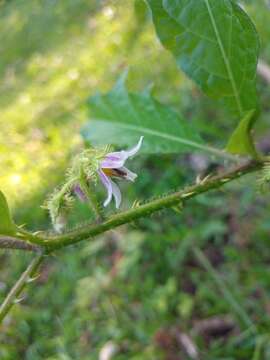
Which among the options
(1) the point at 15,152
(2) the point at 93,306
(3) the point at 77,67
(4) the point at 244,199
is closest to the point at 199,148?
(4) the point at 244,199

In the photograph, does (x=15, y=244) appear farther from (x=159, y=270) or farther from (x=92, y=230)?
(x=159, y=270)

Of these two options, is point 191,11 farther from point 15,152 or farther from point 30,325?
point 15,152

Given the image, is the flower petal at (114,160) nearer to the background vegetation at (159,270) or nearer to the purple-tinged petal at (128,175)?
the purple-tinged petal at (128,175)

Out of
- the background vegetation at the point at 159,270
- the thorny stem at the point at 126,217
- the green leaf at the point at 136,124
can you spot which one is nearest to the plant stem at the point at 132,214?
the thorny stem at the point at 126,217

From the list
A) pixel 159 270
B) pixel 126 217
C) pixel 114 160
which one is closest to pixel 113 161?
pixel 114 160

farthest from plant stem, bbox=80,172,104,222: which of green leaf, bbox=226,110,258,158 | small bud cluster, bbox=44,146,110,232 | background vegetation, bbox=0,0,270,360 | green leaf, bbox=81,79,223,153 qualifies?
background vegetation, bbox=0,0,270,360

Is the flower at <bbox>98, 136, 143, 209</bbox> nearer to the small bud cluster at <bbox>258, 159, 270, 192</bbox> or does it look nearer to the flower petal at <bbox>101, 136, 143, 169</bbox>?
the flower petal at <bbox>101, 136, 143, 169</bbox>
